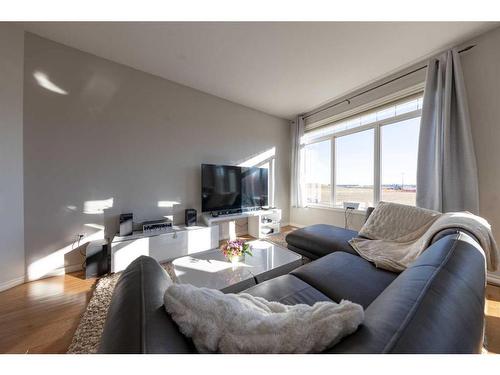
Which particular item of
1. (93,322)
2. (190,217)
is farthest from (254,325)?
(190,217)

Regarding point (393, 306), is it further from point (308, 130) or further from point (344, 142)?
point (308, 130)

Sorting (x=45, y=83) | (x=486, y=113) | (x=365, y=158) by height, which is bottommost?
(x=365, y=158)

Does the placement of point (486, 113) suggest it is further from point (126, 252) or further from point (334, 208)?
point (126, 252)

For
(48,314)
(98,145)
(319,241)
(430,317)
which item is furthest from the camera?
(98,145)

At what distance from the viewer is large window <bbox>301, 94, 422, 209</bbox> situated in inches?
99.2

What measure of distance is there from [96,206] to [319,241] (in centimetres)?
256

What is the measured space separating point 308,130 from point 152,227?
3238mm

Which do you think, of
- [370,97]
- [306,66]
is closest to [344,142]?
[370,97]

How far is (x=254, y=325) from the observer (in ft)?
1.59

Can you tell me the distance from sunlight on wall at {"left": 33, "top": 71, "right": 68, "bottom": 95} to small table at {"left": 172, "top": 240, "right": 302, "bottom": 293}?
2.21 meters

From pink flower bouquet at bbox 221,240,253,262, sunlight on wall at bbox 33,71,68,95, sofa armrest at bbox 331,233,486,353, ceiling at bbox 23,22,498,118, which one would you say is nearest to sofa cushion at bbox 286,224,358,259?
pink flower bouquet at bbox 221,240,253,262

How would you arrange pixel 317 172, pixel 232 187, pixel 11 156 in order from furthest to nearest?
pixel 317 172 → pixel 232 187 → pixel 11 156

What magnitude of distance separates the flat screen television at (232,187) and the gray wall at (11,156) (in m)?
1.82

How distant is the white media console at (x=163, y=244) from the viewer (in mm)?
1993
